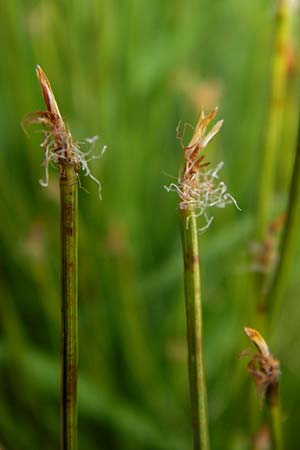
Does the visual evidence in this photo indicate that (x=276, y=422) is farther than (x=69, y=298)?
Yes

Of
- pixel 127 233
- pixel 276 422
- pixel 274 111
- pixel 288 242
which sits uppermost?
pixel 127 233

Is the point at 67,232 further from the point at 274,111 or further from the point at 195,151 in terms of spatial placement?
the point at 274,111

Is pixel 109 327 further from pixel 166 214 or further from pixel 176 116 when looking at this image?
pixel 176 116

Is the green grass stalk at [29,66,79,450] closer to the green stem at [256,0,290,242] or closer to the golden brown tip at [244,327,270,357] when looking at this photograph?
the golden brown tip at [244,327,270,357]

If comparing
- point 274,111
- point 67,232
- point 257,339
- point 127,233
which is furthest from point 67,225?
point 127,233

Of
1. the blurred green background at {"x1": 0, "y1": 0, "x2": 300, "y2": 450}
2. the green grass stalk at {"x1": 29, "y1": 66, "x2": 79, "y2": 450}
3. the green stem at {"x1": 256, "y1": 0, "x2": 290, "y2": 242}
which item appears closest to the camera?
the green grass stalk at {"x1": 29, "y1": 66, "x2": 79, "y2": 450}

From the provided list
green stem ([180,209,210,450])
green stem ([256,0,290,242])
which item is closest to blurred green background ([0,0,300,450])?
green stem ([256,0,290,242])

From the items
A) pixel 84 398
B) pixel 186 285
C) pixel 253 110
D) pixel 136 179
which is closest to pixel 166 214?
pixel 136 179
